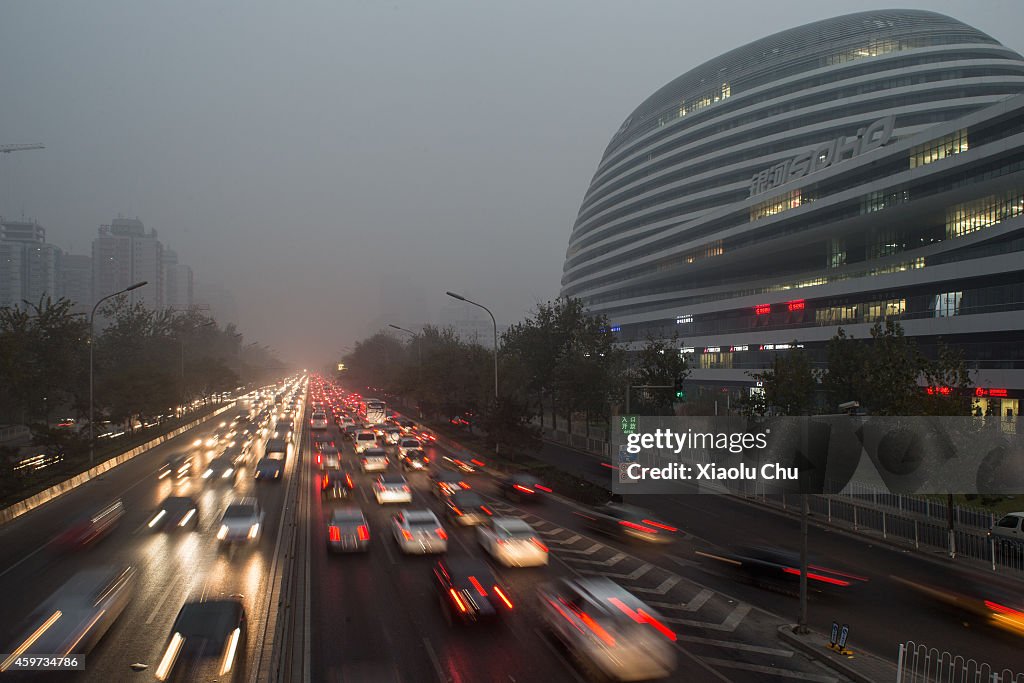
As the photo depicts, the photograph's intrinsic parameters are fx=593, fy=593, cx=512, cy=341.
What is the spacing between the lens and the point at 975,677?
12.6 meters

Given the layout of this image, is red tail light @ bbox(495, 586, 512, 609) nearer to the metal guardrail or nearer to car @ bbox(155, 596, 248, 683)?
car @ bbox(155, 596, 248, 683)

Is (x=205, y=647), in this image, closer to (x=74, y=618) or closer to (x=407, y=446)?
(x=74, y=618)

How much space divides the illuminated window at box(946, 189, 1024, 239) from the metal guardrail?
149ft

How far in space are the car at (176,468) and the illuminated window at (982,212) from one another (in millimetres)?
62108

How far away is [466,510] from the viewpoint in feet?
84.4

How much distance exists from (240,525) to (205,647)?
10.9m

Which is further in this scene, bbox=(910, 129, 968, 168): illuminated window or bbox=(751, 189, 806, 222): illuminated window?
bbox=(751, 189, 806, 222): illuminated window

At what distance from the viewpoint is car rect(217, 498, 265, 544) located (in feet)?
70.5

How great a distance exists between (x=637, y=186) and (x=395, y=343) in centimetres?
7657

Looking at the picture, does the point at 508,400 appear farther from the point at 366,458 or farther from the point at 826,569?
the point at 826,569

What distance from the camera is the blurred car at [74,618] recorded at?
12023 mm

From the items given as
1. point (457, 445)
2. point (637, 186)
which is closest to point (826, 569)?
point (457, 445)

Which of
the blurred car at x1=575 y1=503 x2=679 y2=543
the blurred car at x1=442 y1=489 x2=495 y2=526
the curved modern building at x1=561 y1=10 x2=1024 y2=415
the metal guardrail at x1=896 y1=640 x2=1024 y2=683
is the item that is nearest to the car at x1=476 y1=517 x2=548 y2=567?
the blurred car at x1=575 y1=503 x2=679 y2=543

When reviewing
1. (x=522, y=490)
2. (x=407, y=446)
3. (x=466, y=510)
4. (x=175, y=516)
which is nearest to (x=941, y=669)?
(x=466, y=510)
